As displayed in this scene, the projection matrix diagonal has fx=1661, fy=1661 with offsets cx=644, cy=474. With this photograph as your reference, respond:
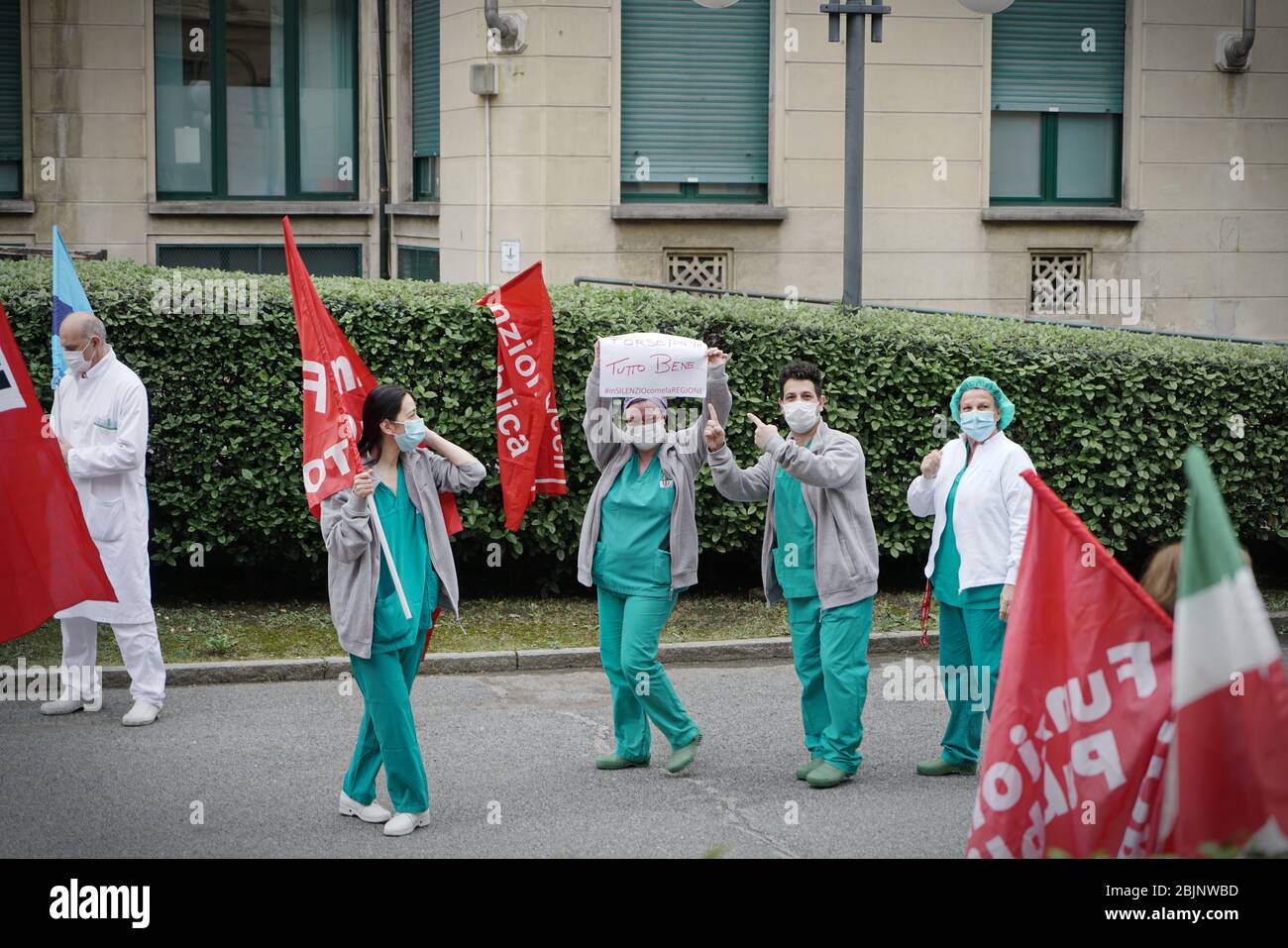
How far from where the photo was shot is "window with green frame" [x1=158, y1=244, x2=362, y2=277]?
19.3 metres

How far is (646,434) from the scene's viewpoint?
25.4 feet

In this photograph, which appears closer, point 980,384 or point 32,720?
point 980,384

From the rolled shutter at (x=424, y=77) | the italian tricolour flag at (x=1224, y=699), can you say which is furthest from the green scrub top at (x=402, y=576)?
the rolled shutter at (x=424, y=77)

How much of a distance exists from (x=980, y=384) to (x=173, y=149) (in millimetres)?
14039

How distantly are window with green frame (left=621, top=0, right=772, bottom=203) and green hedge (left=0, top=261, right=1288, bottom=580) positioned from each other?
4714 mm

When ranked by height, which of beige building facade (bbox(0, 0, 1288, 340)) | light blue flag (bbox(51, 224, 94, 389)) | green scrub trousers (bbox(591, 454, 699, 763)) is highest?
beige building facade (bbox(0, 0, 1288, 340))

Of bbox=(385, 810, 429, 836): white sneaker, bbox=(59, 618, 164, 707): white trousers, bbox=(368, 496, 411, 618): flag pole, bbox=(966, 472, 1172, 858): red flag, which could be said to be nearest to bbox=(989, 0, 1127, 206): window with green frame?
bbox=(59, 618, 164, 707): white trousers

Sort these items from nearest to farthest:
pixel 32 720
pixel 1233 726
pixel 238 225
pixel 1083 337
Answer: pixel 1233 726
pixel 32 720
pixel 1083 337
pixel 238 225

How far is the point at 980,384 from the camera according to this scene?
7840 millimetres

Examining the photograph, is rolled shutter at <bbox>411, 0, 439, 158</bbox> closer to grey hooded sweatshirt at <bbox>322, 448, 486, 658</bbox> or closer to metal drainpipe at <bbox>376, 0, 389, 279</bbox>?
metal drainpipe at <bbox>376, 0, 389, 279</bbox>

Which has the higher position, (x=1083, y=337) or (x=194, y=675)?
(x=1083, y=337)

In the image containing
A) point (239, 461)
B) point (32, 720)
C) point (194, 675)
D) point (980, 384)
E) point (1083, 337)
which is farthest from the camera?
point (1083, 337)

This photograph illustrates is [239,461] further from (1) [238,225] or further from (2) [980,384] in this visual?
(1) [238,225]

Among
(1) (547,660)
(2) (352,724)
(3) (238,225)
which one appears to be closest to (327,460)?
(2) (352,724)
